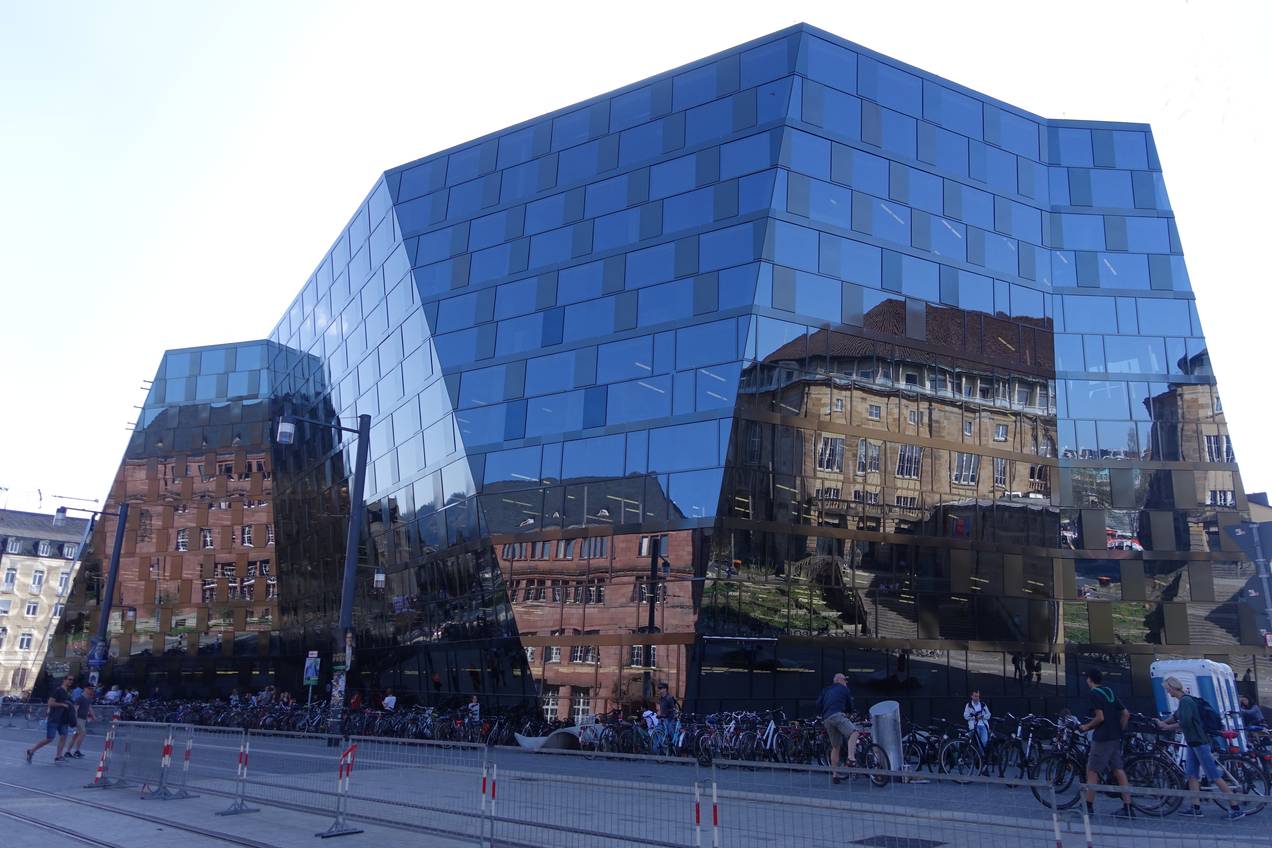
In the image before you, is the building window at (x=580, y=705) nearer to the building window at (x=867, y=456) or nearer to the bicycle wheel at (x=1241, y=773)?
the building window at (x=867, y=456)

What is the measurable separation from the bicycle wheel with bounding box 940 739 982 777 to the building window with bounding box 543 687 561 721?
42.7ft

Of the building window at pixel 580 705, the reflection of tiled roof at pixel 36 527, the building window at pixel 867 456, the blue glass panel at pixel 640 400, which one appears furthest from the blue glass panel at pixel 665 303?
the reflection of tiled roof at pixel 36 527

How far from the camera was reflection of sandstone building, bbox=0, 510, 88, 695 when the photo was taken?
104062mm

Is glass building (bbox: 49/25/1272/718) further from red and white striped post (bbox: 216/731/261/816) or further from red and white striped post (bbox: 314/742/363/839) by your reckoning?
red and white striped post (bbox: 314/742/363/839)

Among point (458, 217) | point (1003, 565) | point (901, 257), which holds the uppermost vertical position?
point (458, 217)

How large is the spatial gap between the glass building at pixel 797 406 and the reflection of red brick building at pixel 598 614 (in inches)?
3.5

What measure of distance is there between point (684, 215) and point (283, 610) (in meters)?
32.4

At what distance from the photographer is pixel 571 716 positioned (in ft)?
93.0

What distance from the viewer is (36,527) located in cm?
11444

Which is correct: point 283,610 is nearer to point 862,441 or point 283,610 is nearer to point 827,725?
point 862,441

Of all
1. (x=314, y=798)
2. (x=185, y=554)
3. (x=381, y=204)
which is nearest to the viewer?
(x=314, y=798)

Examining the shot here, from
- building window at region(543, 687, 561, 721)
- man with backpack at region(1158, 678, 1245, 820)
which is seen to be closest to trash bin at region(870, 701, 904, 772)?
man with backpack at region(1158, 678, 1245, 820)

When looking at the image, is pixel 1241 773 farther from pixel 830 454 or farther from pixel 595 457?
pixel 595 457

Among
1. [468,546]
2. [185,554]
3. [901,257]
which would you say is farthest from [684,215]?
[185,554]
